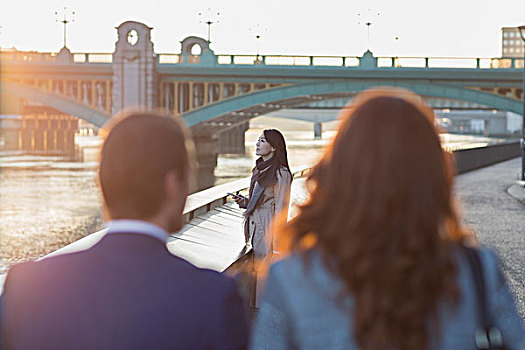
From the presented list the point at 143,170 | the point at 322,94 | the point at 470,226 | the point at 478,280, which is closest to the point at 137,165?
the point at 143,170

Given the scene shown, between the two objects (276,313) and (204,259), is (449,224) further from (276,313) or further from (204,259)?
(204,259)

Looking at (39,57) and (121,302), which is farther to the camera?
(39,57)

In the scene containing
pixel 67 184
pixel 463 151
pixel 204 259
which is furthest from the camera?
pixel 67 184

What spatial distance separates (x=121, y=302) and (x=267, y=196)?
5.52 metres

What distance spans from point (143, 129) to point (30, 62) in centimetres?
5430

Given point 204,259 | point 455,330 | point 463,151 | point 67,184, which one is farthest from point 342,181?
point 67,184

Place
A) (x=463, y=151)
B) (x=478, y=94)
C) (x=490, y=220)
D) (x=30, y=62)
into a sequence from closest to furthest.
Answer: (x=490, y=220)
(x=463, y=151)
(x=478, y=94)
(x=30, y=62)

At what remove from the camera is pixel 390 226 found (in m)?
2.11

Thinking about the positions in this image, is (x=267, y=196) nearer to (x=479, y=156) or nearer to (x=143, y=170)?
(x=143, y=170)

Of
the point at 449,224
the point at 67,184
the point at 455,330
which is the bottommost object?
the point at 67,184

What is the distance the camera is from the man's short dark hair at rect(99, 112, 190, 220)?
215cm

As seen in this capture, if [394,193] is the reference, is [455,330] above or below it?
below

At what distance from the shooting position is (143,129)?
A: 217 cm

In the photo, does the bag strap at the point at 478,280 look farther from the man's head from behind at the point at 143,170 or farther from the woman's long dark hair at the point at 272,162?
the woman's long dark hair at the point at 272,162
